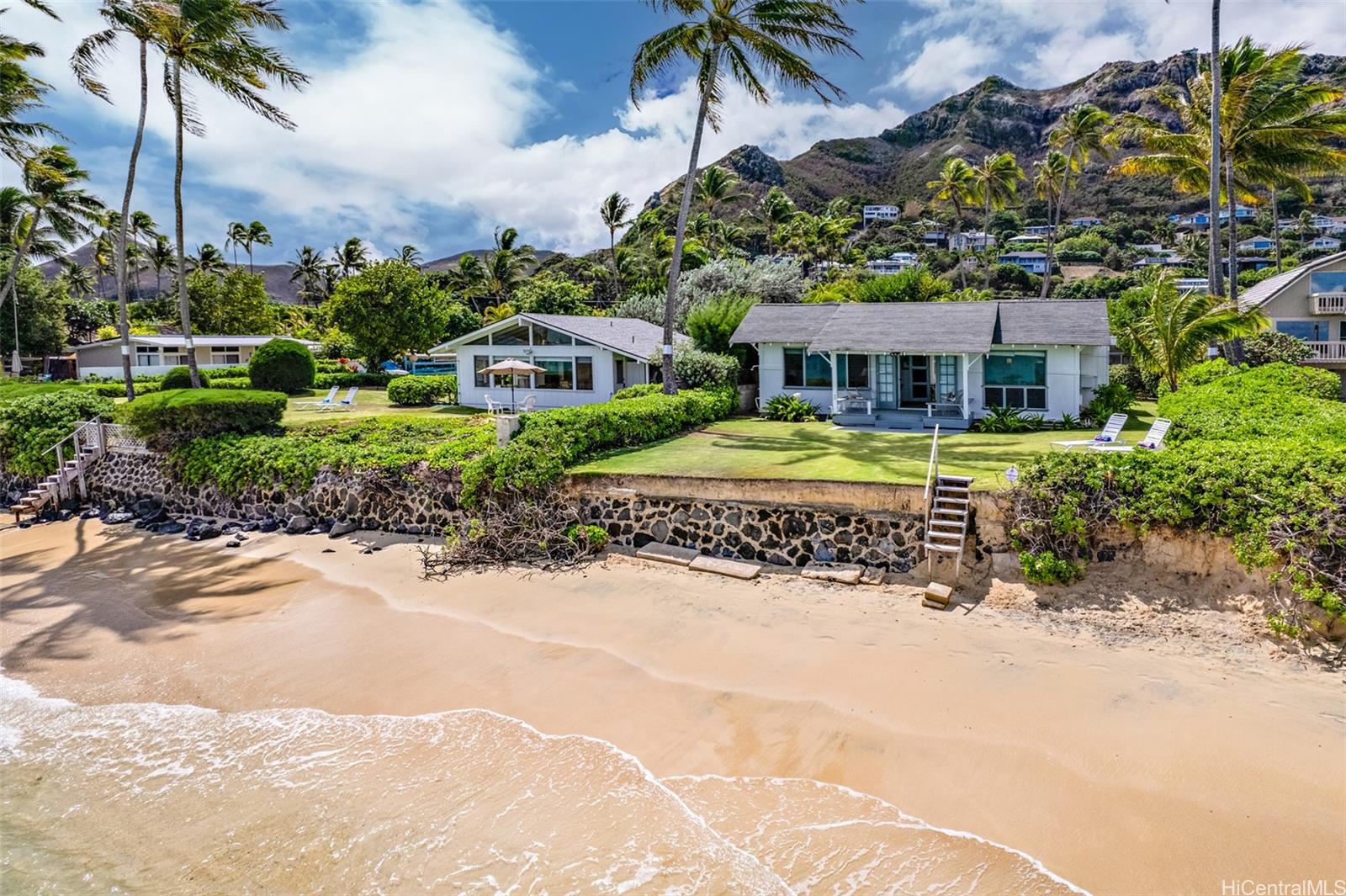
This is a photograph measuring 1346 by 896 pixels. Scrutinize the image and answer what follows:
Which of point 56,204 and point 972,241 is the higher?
point 972,241

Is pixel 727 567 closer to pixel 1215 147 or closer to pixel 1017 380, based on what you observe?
pixel 1017 380

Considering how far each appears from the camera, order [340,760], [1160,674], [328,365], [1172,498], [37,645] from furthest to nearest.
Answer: [328,365], [37,645], [1172,498], [1160,674], [340,760]

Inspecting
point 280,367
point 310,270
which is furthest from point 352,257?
point 280,367

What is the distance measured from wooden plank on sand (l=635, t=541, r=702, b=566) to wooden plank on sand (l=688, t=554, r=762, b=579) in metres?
0.18

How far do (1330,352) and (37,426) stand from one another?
147 ft

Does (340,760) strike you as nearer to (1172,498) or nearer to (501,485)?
(501,485)

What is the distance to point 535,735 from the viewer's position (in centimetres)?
724

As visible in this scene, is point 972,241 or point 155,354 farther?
point 972,241

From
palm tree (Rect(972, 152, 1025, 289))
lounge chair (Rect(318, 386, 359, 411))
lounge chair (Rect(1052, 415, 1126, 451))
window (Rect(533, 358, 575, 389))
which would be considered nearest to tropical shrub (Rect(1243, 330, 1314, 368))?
lounge chair (Rect(1052, 415, 1126, 451))

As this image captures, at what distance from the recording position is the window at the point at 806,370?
22.8m

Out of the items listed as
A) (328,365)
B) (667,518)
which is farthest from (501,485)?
(328,365)

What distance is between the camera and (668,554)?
12.2 meters

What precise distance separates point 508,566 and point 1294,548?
10.8m
